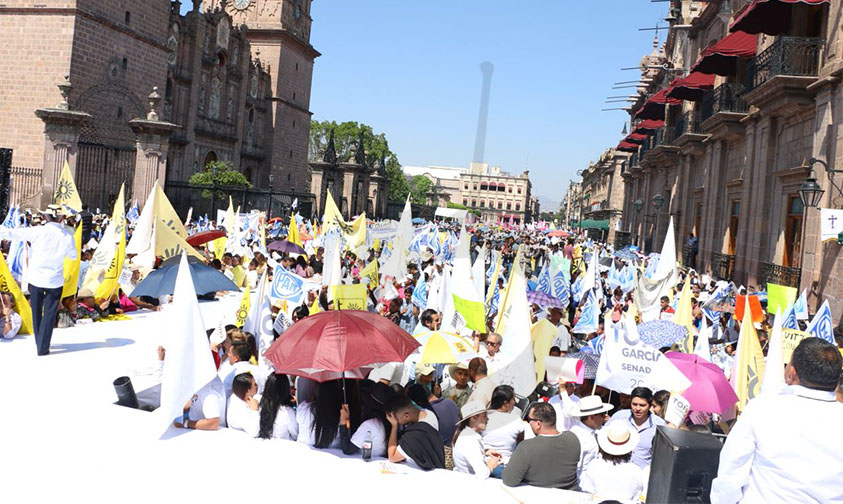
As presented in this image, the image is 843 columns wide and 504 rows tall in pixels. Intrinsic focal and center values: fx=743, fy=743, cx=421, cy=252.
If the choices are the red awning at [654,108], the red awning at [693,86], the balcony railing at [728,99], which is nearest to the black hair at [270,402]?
the balcony railing at [728,99]

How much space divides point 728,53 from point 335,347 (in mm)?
17785

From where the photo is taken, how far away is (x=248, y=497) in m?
5.81

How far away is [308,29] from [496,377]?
185ft

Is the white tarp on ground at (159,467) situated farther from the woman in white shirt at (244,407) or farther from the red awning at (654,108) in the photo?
the red awning at (654,108)

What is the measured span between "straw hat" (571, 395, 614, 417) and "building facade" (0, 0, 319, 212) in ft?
72.2

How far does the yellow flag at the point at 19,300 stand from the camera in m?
10.8

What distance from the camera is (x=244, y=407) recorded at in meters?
7.14

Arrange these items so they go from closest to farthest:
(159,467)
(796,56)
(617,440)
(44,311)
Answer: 1. (617,440)
2. (159,467)
3. (44,311)
4. (796,56)

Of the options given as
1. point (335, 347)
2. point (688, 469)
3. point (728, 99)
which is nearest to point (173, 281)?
point (335, 347)

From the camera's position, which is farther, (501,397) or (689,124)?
(689,124)

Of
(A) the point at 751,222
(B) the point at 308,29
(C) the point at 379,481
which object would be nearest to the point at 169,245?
(C) the point at 379,481

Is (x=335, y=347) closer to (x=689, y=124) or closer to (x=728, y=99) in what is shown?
(x=728, y=99)

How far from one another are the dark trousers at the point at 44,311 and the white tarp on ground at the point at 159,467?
1569mm

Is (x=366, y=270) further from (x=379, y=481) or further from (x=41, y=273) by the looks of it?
(x=379, y=481)
